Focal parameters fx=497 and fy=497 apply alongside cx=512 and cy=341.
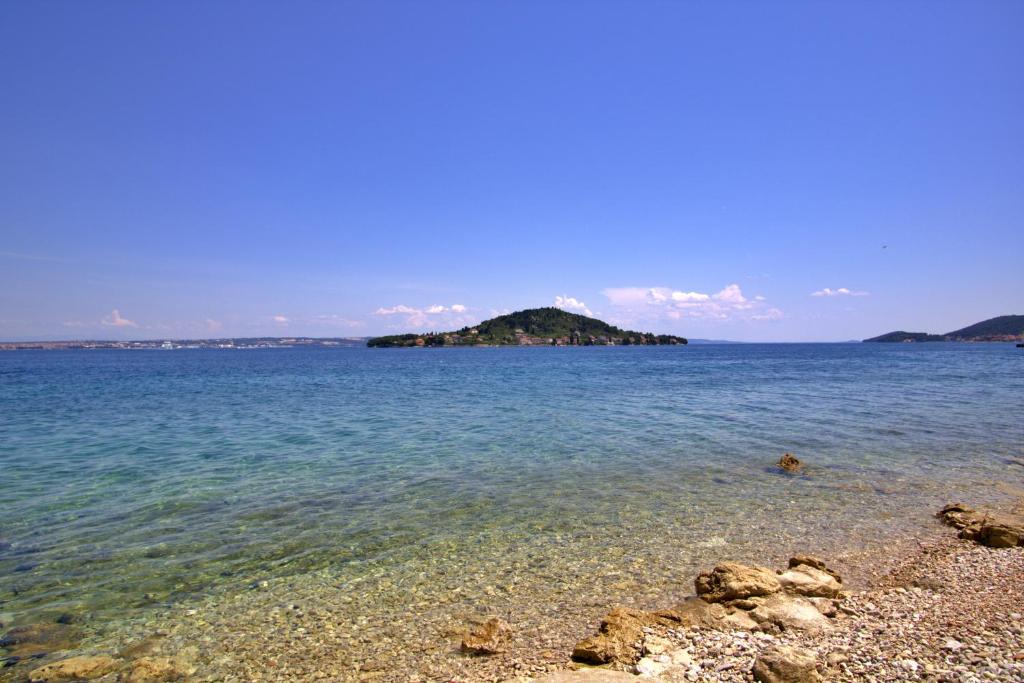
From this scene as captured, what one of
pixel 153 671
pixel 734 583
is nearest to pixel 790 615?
pixel 734 583

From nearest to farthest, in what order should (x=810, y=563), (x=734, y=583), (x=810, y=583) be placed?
(x=734, y=583) < (x=810, y=583) < (x=810, y=563)

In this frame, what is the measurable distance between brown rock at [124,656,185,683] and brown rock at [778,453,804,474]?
18.2 meters

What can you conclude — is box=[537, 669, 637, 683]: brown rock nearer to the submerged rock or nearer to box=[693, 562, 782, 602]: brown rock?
box=[693, 562, 782, 602]: brown rock

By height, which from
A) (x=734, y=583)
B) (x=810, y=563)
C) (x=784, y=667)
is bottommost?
(x=810, y=563)

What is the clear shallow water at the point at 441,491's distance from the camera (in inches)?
408

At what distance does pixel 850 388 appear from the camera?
48.8 metres

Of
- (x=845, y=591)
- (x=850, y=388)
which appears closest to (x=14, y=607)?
(x=845, y=591)

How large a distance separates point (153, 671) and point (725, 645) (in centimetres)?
826

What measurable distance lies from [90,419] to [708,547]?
3660cm

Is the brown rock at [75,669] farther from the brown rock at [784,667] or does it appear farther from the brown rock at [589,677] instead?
the brown rock at [784,667]

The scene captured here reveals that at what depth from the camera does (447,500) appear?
14.8m

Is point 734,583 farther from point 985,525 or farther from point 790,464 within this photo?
point 790,464

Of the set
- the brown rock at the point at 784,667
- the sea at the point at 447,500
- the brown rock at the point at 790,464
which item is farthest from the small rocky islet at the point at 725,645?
the brown rock at the point at 790,464

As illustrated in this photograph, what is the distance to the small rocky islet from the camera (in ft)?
21.0
